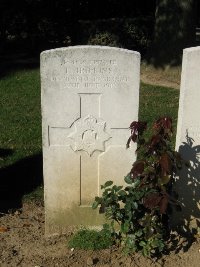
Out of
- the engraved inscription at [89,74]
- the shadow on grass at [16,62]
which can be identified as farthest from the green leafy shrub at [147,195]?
the shadow on grass at [16,62]

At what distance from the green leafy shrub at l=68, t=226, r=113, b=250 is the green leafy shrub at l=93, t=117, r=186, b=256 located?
5.3 inches

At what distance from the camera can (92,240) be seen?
163 inches

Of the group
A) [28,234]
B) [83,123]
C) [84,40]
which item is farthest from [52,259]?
[84,40]

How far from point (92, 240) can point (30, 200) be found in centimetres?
122

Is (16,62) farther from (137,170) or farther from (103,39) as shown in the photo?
(137,170)

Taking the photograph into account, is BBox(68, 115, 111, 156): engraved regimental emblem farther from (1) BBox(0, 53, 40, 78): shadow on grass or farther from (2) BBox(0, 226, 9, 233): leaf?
(1) BBox(0, 53, 40, 78): shadow on grass

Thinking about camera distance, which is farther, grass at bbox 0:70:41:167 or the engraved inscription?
grass at bbox 0:70:41:167

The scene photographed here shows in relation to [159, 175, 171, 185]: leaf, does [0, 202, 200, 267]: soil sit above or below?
below

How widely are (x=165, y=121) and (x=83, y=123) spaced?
81 centimetres

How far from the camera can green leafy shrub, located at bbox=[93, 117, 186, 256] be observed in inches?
141

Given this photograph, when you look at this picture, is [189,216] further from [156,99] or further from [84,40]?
[84,40]

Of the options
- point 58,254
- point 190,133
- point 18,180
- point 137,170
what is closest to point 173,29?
point 18,180

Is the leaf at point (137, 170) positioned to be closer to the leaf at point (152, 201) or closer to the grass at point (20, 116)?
the leaf at point (152, 201)

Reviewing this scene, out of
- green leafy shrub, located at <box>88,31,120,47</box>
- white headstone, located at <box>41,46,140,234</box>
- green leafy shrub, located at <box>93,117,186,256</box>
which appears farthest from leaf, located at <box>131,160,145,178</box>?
green leafy shrub, located at <box>88,31,120,47</box>
